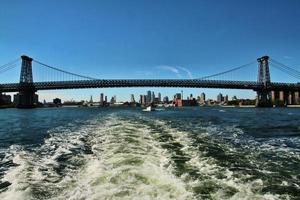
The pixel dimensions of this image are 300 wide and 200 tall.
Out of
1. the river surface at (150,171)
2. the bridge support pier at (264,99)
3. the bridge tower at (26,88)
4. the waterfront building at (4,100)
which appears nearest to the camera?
the river surface at (150,171)

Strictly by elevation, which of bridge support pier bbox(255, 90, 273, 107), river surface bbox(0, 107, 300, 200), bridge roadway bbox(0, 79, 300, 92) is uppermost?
bridge roadway bbox(0, 79, 300, 92)

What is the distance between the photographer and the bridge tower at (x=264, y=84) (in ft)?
368

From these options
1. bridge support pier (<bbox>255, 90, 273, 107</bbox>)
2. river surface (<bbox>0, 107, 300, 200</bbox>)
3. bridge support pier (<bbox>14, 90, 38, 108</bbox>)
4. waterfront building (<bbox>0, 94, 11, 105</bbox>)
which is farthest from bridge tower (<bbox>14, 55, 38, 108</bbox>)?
river surface (<bbox>0, 107, 300, 200</bbox>)

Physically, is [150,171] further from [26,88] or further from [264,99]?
[264,99]

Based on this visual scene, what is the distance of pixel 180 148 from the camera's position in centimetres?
1395

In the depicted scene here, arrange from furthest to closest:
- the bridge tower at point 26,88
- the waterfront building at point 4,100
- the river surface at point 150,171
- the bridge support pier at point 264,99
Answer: the waterfront building at point 4,100 → the bridge support pier at point 264,99 → the bridge tower at point 26,88 → the river surface at point 150,171

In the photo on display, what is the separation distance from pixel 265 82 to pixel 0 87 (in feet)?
236

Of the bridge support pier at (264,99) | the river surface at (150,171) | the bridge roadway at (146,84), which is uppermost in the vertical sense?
Answer: the bridge roadway at (146,84)

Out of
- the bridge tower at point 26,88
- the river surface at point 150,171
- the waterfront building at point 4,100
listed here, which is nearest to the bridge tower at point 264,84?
the bridge tower at point 26,88

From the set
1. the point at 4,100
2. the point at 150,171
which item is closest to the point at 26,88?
the point at 4,100

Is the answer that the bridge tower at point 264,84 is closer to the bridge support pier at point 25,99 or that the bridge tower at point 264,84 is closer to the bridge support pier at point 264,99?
the bridge support pier at point 264,99

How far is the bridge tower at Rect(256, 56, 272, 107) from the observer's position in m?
112

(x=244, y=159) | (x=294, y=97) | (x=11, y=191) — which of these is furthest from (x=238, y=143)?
(x=294, y=97)

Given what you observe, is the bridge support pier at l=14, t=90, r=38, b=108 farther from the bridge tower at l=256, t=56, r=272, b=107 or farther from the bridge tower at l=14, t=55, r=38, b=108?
the bridge tower at l=256, t=56, r=272, b=107
